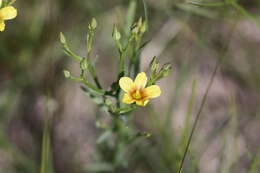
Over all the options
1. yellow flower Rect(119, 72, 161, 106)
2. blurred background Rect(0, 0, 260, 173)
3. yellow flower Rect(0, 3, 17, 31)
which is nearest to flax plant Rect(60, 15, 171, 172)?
yellow flower Rect(119, 72, 161, 106)

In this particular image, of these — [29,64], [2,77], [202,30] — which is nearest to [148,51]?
[202,30]

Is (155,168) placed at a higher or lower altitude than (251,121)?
lower

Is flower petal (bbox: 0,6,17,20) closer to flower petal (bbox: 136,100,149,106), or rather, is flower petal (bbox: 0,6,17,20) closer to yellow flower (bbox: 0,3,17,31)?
yellow flower (bbox: 0,3,17,31)

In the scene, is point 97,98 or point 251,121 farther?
point 251,121

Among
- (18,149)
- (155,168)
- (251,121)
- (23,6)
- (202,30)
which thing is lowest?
(155,168)

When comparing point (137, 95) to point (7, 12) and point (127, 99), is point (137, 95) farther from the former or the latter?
point (7, 12)

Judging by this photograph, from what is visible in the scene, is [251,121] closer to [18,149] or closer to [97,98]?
[97,98]

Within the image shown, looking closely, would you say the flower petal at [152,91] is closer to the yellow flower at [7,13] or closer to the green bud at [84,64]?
the green bud at [84,64]

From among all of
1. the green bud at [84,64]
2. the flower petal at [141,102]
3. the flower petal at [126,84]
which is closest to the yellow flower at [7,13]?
the green bud at [84,64]
